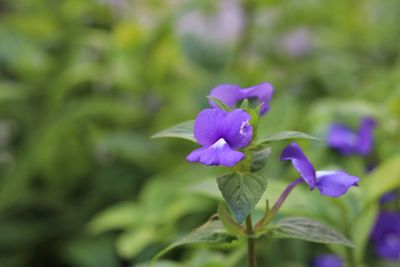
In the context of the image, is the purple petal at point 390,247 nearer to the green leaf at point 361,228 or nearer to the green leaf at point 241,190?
the green leaf at point 361,228

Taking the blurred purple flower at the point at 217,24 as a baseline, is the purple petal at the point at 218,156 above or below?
below

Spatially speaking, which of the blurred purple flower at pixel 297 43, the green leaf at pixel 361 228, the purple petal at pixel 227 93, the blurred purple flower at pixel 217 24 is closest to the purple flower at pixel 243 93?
the purple petal at pixel 227 93

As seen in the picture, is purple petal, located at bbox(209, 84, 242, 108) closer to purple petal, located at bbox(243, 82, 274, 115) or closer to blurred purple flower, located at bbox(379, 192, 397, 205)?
purple petal, located at bbox(243, 82, 274, 115)

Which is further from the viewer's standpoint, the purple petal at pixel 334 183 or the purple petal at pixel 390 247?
the purple petal at pixel 390 247

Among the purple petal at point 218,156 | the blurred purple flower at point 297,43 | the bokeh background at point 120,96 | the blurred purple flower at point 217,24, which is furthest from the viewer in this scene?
the blurred purple flower at point 297,43

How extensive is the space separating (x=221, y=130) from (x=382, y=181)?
34cm

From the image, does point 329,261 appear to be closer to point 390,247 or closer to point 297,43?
point 390,247

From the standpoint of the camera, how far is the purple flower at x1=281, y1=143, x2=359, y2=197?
23.3 inches

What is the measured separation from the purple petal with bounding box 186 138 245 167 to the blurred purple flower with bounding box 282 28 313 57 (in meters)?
1.29

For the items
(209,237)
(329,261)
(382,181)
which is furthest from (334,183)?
(329,261)

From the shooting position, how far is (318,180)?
62 cm

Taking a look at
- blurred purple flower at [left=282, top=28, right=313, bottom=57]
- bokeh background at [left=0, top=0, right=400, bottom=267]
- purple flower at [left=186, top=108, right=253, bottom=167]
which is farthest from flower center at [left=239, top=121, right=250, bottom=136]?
blurred purple flower at [left=282, top=28, right=313, bottom=57]

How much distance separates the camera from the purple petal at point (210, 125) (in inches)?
22.0

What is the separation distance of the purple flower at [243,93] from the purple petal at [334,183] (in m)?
0.08
